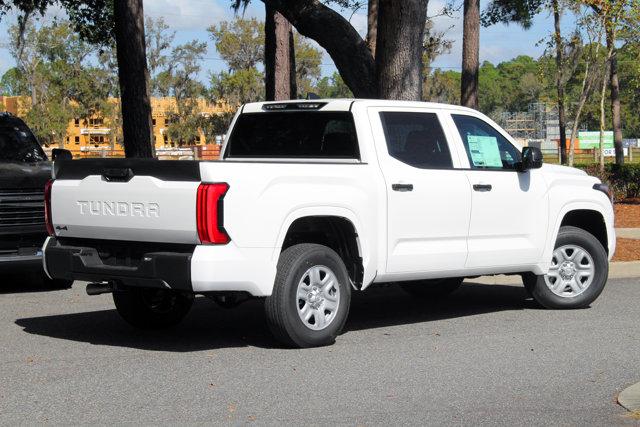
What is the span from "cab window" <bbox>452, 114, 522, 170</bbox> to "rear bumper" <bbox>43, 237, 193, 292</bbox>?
10.6ft

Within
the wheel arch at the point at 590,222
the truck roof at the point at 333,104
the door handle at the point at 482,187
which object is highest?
the truck roof at the point at 333,104

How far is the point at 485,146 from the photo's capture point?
10547 millimetres

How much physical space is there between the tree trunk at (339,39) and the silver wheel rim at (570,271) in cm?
500

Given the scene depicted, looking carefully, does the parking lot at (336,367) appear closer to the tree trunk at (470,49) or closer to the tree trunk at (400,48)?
the tree trunk at (400,48)

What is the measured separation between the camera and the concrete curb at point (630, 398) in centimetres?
676

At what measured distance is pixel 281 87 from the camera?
24.3 meters

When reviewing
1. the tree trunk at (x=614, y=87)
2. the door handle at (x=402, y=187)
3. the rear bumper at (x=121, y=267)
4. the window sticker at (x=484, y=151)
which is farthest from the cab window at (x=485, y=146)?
the tree trunk at (x=614, y=87)

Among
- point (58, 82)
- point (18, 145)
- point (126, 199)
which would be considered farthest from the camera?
point (58, 82)

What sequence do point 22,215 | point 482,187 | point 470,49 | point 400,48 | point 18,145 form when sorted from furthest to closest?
point 470,49 < point 400,48 < point 18,145 < point 22,215 < point 482,187

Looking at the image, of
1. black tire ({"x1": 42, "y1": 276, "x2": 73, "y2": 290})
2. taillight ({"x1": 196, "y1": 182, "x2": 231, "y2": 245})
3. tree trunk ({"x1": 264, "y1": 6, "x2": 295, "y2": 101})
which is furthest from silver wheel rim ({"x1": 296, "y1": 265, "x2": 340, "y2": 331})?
tree trunk ({"x1": 264, "y1": 6, "x2": 295, "y2": 101})

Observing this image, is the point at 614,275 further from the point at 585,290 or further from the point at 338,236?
the point at 338,236

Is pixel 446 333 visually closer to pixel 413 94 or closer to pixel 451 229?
pixel 451 229

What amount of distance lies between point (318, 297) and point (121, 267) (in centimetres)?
158

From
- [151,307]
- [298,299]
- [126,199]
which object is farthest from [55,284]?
[298,299]
